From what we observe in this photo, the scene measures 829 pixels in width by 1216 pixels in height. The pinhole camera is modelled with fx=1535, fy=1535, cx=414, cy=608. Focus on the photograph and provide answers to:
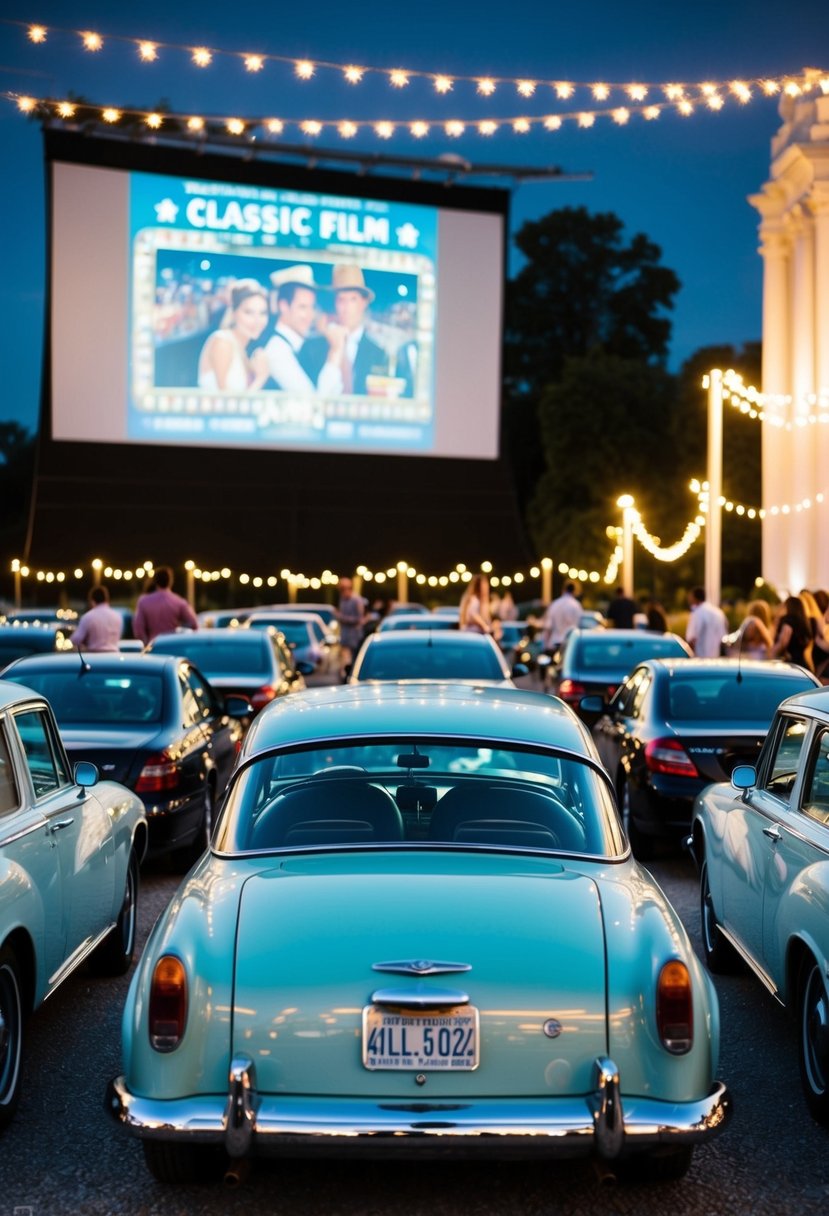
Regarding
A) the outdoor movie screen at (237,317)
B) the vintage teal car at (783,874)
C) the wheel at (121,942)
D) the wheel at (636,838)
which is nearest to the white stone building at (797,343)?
the outdoor movie screen at (237,317)

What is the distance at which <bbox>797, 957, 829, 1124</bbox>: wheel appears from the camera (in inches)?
200

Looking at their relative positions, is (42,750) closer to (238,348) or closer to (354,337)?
(238,348)

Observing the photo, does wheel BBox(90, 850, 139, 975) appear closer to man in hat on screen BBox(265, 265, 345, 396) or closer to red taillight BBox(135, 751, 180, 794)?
red taillight BBox(135, 751, 180, 794)

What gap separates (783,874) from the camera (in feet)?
18.7

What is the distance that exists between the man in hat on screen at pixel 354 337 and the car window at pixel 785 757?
29.4m

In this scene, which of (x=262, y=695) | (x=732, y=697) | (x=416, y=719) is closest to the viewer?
(x=416, y=719)

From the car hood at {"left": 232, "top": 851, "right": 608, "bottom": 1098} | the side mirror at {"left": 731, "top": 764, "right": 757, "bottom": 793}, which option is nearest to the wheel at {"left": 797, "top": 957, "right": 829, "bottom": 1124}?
the car hood at {"left": 232, "top": 851, "right": 608, "bottom": 1098}

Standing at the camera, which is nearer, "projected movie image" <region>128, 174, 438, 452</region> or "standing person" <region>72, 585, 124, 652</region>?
"standing person" <region>72, 585, 124, 652</region>

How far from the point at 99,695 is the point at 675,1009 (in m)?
6.64

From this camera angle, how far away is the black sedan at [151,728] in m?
9.22

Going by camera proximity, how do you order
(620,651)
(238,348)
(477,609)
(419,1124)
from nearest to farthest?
(419,1124), (620,651), (477,609), (238,348)

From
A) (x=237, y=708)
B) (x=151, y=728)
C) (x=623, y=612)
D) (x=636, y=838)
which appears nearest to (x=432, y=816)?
(x=151, y=728)

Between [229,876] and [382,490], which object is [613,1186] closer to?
[229,876]

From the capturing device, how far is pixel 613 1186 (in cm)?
456
